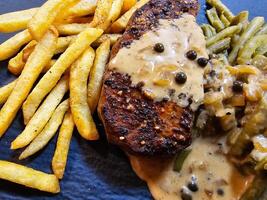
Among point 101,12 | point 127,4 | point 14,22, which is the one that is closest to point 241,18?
point 127,4

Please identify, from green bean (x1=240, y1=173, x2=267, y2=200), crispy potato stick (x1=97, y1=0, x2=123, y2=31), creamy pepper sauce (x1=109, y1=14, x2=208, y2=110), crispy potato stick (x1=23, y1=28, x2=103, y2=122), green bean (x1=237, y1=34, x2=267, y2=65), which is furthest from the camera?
green bean (x1=237, y1=34, x2=267, y2=65)

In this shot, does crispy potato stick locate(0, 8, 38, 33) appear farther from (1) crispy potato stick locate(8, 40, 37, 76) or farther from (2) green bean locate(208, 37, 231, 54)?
(2) green bean locate(208, 37, 231, 54)

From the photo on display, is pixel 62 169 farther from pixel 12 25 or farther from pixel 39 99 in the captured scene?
pixel 12 25

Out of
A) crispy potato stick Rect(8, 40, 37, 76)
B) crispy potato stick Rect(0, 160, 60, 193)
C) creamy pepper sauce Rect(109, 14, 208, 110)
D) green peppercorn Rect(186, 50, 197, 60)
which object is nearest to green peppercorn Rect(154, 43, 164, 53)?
creamy pepper sauce Rect(109, 14, 208, 110)

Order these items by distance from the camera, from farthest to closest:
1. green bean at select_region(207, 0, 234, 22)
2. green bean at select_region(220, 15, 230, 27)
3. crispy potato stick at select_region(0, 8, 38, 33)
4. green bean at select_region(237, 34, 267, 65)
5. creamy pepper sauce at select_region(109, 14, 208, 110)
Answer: green bean at select_region(207, 0, 234, 22) → green bean at select_region(220, 15, 230, 27) → green bean at select_region(237, 34, 267, 65) → crispy potato stick at select_region(0, 8, 38, 33) → creamy pepper sauce at select_region(109, 14, 208, 110)

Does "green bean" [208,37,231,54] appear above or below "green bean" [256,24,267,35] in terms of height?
above

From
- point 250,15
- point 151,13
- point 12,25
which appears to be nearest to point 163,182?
point 151,13
